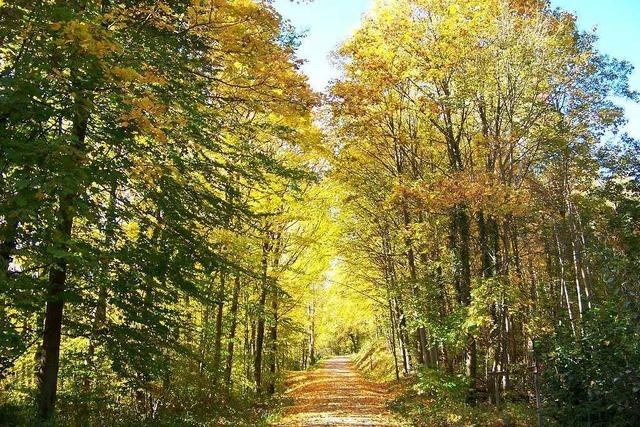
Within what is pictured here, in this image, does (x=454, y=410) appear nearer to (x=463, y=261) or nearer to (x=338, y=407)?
(x=463, y=261)

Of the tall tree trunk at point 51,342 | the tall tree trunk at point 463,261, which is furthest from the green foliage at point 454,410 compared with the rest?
the tall tree trunk at point 51,342

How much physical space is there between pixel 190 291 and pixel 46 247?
133 inches

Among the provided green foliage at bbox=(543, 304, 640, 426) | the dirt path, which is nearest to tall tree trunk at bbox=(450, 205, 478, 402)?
the dirt path

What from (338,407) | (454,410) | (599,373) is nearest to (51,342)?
(599,373)

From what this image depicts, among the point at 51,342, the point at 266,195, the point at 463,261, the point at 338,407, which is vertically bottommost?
the point at 338,407

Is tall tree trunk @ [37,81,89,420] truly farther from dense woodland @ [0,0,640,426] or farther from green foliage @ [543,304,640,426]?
green foliage @ [543,304,640,426]

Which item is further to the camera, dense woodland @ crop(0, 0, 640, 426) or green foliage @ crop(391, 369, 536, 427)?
green foliage @ crop(391, 369, 536, 427)

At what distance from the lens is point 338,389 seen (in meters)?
20.5

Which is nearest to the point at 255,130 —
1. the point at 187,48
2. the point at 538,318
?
the point at 187,48

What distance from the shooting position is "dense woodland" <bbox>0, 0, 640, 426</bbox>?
204 inches

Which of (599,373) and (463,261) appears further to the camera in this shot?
(463,261)

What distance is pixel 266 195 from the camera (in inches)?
524

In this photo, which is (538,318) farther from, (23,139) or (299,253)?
(23,139)

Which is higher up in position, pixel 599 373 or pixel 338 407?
pixel 599 373
